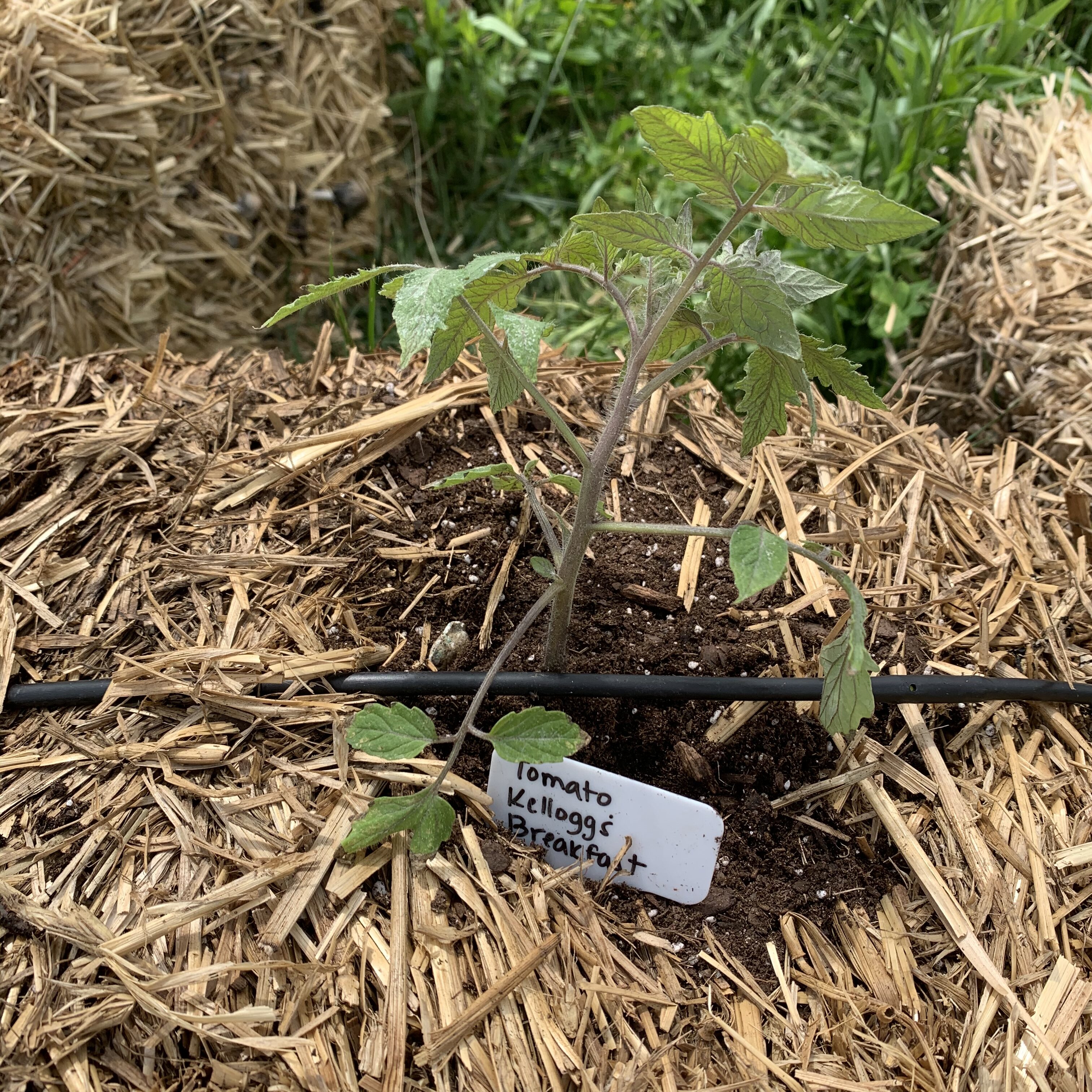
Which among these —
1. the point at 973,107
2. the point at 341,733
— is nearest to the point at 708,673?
the point at 341,733

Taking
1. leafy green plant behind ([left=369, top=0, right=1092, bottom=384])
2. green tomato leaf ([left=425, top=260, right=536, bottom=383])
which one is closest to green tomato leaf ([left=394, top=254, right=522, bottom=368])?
green tomato leaf ([left=425, top=260, right=536, bottom=383])

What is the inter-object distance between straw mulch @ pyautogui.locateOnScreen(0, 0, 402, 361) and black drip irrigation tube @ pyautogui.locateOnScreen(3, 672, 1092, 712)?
111 centimetres

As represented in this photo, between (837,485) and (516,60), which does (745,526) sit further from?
(516,60)

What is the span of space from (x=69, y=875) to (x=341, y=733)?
282 mm

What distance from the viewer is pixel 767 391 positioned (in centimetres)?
89

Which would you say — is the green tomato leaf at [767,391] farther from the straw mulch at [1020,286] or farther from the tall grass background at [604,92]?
the tall grass background at [604,92]

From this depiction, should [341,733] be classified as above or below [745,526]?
below

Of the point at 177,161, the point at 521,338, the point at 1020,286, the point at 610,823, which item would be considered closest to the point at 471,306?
the point at 521,338

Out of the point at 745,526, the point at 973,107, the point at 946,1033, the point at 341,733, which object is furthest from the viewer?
the point at 973,107

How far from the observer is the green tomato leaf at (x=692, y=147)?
70 cm

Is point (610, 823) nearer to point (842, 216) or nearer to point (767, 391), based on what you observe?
point (767, 391)

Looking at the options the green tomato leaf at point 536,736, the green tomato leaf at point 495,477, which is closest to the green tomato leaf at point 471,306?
the green tomato leaf at point 495,477

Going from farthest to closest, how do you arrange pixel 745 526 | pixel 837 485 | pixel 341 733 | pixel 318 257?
pixel 318 257
pixel 837 485
pixel 341 733
pixel 745 526

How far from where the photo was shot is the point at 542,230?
254 cm
